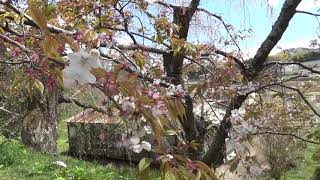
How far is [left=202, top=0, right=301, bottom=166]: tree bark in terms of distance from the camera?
2.90m

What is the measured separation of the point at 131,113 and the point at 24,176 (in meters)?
6.99

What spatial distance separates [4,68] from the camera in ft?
15.7

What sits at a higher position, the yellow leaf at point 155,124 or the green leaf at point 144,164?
the yellow leaf at point 155,124

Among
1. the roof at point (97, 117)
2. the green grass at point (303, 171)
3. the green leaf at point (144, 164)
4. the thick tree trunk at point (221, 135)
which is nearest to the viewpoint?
the green leaf at point (144, 164)

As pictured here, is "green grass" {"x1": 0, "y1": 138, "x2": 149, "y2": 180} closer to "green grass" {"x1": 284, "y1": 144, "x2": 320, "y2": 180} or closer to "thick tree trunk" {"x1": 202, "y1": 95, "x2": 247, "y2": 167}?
"green grass" {"x1": 284, "y1": 144, "x2": 320, "y2": 180}

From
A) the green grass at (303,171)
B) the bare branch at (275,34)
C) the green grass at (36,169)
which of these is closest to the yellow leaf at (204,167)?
the bare branch at (275,34)

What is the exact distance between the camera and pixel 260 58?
10.0 feet

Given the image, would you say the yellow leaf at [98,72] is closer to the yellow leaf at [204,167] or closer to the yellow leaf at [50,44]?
the yellow leaf at [50,44]

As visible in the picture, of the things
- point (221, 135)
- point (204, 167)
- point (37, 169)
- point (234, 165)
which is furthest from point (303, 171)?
point (204, 167)

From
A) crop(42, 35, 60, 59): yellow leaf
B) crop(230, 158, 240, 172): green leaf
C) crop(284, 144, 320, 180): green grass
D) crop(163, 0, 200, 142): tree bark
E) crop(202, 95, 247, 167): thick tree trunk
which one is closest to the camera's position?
crop(42, 35, 60, 59): yellow leaf

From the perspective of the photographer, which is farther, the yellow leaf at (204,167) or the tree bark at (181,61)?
the tree bark at (181,61)

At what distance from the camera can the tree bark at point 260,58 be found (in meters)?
2.90

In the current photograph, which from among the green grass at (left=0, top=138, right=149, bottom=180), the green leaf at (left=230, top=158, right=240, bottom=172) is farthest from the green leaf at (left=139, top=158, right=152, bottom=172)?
the green grass at (left=0, top=138, right=149, bottom=180)

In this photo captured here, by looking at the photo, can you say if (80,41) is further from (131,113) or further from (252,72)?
(252,72)
